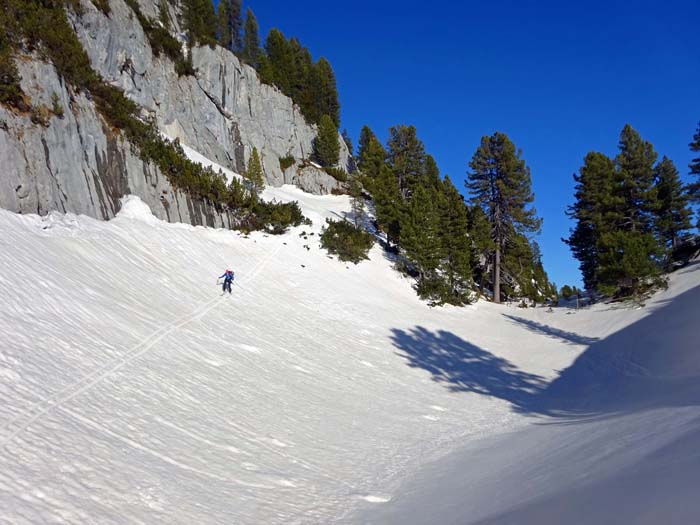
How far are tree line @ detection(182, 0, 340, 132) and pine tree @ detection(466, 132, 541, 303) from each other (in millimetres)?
37806

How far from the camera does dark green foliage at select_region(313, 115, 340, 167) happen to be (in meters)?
63.1

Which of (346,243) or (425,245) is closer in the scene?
(425,245)

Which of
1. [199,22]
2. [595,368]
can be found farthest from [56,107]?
[199,22]

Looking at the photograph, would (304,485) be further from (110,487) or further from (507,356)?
(507,356)

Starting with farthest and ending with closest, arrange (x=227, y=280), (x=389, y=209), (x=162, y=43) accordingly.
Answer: (x=162, y=43)
(x=389, y=209)
(x=227, y=280)

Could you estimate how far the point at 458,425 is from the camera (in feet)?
34.4

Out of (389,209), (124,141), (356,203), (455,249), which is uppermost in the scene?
(356,203)

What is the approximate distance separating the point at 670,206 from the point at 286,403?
35711 millimetres

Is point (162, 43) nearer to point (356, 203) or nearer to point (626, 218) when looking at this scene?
point (356, 203)

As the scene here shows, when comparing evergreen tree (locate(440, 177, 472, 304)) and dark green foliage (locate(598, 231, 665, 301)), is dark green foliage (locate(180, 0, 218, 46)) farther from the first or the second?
dark green foliage (locate(598, 231, 665, 301))

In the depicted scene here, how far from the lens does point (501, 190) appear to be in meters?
34.4

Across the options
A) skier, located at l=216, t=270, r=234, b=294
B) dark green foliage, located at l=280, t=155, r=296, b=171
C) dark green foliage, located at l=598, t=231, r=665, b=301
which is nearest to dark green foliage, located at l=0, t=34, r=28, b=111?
skier, located at l=216, t=270, r=234, b=294

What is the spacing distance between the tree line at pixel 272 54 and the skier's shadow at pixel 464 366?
53.1 m

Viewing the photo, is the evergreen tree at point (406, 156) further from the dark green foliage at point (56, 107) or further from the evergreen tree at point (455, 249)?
the dark green foliage at point (56, 107)
